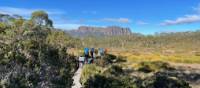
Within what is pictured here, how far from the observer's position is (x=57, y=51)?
617 inches

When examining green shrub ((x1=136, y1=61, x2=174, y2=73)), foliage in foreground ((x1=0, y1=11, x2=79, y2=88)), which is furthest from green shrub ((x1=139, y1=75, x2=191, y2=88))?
green shrub ((x1=136, y1=61, x2=174, y2=73))

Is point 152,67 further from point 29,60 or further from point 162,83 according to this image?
point 29,60

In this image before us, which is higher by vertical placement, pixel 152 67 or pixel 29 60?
pixel 29 60

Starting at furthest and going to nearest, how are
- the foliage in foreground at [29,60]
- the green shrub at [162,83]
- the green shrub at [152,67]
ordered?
the green shrub at [152,67] → the green shrub at [162,83] → the foliage in foreground at [29,60]

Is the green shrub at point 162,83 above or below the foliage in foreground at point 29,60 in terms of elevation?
below

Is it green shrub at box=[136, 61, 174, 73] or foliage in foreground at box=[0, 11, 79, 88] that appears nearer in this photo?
foliage in foreground at box=[0, 11, 79, 88]

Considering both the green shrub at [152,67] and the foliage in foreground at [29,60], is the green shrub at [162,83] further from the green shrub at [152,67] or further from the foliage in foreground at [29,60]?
the green shrub at [152,67]

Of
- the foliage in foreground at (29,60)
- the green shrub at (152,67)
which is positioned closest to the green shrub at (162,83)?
the foliage in foreground at (29,60)

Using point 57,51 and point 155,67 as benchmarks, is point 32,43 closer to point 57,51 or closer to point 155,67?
point 57,51

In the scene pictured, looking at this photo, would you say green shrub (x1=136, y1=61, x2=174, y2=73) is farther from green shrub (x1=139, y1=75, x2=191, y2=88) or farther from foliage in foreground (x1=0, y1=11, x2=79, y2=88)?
foliage in foreground (x1=0, y1=11, x2=79, y2=88)

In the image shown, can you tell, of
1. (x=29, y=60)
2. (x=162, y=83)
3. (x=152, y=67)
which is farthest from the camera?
(x=152, y=67)

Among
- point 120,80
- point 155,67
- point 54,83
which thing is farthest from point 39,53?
point 155,67

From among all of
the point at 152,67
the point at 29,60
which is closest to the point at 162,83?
the point at 29,60

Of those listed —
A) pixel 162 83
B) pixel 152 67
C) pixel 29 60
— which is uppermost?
pixel 29 60
